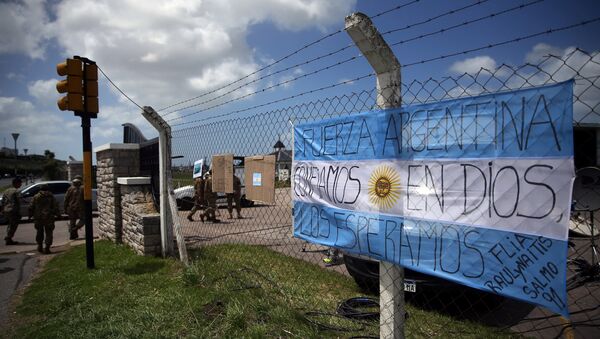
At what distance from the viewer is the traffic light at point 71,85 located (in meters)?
6.68

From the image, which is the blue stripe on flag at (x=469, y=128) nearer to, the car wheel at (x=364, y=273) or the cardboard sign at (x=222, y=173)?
the car wheel at (x=364, y=273)

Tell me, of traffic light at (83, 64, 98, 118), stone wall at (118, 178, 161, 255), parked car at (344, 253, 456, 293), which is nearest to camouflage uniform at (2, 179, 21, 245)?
stone wall at (118, 178, 161, 255)

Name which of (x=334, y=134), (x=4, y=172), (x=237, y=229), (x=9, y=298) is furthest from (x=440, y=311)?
(x=4, y=172)

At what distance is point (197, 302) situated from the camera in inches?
175

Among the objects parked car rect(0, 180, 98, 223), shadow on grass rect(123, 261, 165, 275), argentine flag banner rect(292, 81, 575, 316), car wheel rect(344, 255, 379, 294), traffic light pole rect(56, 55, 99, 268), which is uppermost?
traffic light pole rect(56, 55, 99, 268)

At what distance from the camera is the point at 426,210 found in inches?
94.7

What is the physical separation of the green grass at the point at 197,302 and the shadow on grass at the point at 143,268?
2 centimetres

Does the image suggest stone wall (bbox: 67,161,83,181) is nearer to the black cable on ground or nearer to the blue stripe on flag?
the black cable on ground

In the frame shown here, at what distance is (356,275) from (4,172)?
78.7m

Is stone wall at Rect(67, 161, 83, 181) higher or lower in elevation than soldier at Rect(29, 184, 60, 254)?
higher

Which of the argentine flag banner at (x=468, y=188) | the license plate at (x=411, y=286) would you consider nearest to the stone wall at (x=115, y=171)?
the license plate at (x=411, y=286)

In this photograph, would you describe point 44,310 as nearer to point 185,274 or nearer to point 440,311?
point 185,274

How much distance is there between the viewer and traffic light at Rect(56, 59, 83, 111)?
6684mm

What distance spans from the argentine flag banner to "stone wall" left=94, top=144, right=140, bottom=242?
270 inches
